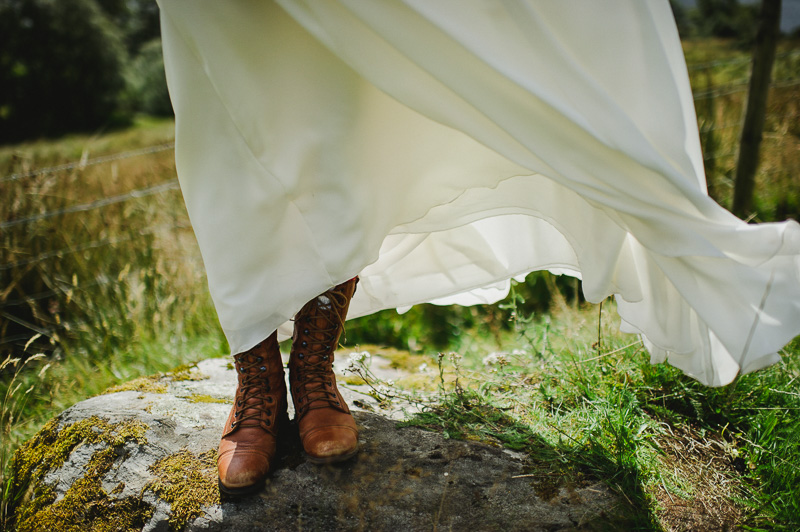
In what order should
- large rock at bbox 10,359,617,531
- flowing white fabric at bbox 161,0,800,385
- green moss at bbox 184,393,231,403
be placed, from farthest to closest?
green moss at bbox 184,393,231,403 → large rock at bbox 10,359,617,531 → flowing white fabric at bbox 161,0,800,385

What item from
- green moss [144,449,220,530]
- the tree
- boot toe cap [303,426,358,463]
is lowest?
the tree

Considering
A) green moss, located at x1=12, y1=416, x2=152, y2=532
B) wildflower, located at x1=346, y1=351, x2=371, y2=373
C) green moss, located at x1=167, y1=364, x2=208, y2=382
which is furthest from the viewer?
green moss, located at x1=167, y1=364, x2=208, y2=382

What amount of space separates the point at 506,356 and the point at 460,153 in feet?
3.26

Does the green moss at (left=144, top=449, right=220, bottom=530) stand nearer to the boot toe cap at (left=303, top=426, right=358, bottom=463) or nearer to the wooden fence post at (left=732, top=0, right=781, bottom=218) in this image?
the boot toe cap at (left=303, top=426, right=358, bottom=463)

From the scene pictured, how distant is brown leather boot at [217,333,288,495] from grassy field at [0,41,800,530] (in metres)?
0.48

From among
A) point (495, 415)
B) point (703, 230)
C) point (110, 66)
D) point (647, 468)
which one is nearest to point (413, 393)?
point (495, 415)

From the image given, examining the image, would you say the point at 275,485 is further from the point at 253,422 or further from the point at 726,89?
the point at 726,89

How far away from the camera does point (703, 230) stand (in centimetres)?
125

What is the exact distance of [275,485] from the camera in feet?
5.08

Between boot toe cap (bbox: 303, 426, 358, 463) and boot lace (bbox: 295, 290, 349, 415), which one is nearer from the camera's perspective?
boot toe cap (bbox: 303, 426, 358, 463)

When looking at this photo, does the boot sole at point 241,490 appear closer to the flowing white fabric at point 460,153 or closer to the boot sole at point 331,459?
the boot sole at point 331,459

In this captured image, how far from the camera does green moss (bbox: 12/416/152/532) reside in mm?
1564

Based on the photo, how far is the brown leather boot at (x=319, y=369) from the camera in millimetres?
1605

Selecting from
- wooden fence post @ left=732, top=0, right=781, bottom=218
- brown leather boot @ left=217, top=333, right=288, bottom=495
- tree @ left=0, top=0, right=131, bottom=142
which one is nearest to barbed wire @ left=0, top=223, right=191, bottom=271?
brown leather boot @ left=217, top=333, right=288, bottom=495
